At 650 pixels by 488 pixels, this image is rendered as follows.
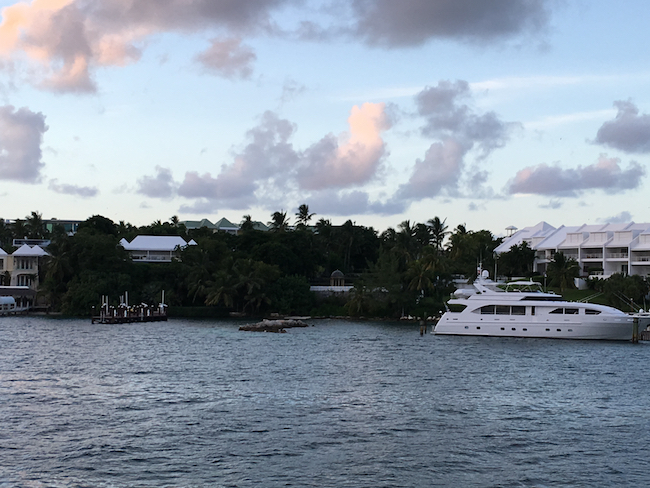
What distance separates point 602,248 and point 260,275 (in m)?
55.1

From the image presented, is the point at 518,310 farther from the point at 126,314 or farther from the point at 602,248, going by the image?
the point at 602,248

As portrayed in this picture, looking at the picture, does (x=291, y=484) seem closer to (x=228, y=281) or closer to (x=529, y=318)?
(x=529, y=318)

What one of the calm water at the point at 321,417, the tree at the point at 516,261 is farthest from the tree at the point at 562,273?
the calm water at the point at 321,417

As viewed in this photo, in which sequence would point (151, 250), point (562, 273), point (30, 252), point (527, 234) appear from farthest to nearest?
point (527, 234) < point (151, 250) < point (30, 252) < point (562, 273)

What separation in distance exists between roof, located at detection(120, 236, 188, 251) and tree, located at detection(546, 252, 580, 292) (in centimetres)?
6579

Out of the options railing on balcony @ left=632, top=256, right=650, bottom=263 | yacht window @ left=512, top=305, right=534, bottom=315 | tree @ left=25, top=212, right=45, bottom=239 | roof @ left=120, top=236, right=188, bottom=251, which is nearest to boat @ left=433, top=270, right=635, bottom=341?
yacht window @ left=512, top=305, right=534, bottom=315

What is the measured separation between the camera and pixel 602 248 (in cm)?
11938

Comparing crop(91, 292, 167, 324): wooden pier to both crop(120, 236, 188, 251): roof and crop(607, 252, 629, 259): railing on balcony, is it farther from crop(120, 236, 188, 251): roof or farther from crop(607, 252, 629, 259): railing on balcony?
crop(607, 252, 629, 259): railing on balcony

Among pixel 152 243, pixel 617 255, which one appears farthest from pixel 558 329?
pixel 152 243

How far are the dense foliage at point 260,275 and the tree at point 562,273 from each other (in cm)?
16

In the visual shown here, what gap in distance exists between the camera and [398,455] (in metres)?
26.5

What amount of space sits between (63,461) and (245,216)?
142 m

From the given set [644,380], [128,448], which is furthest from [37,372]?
[644,380]

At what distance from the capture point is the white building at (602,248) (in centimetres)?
11431
